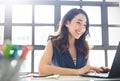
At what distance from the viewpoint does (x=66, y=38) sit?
1792 millimetres

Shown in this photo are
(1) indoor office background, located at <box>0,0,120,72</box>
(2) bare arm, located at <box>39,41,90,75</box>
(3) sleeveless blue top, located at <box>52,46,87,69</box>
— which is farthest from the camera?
(1) indoor office background, located at <box>0,0,120,72</box>

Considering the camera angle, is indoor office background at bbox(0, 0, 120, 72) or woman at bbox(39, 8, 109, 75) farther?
indoor office background at bbox(0, 0, 120, 72)

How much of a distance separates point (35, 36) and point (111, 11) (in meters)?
1.16

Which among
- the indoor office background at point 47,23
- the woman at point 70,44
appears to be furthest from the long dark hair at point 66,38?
the indoor office background at point 47,23

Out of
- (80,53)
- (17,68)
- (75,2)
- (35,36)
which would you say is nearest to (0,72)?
(17,68)

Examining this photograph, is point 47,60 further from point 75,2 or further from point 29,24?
point 75,2

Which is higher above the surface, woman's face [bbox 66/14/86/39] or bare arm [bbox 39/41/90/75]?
woman's face [bbox 66/14/86/39]

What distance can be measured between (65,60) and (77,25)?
1.10 ft

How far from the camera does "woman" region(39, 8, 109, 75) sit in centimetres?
169

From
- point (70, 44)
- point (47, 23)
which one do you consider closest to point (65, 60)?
point (70, 44)

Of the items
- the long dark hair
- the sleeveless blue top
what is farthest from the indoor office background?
the sleeveless blue top

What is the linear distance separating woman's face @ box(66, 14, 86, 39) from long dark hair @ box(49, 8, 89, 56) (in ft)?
0.10

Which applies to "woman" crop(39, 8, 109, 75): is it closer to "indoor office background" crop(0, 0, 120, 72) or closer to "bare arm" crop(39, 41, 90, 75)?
"bare arm" crop(39, 41, 90, 75)

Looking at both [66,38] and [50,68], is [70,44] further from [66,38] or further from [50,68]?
[50,68]
